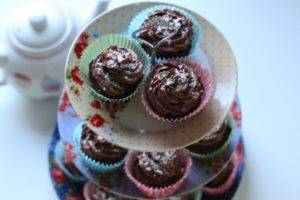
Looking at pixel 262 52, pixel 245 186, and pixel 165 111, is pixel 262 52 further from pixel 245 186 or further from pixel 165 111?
pixel 165 111

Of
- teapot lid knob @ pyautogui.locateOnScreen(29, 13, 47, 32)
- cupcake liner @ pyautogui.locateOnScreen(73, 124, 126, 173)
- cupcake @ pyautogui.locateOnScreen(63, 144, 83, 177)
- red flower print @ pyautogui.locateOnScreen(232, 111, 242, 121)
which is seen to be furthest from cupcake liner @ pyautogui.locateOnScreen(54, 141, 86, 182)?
red flower print @ pyautogui.locateOnScreen(232, 111, 242, 121)

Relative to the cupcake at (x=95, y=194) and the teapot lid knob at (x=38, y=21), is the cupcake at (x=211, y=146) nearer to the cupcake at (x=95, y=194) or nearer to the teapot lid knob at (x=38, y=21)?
the cupcake at (x=95, y=194)

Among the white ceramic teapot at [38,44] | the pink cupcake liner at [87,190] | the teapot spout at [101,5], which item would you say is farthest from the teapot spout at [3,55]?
the pink cupcake liner at [87,190]

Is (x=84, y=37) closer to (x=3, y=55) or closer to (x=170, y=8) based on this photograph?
(x=170, y=8)

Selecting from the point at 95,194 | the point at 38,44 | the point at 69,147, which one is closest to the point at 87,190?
the point at 95,194

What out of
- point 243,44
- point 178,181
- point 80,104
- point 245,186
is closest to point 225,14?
point 243,44

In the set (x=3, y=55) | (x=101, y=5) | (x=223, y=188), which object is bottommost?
(x=223, y=188)

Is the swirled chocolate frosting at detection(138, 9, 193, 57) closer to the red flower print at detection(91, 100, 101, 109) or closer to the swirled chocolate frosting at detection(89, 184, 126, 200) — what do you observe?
the red flower print at detection(91, 100, 101, 109)
